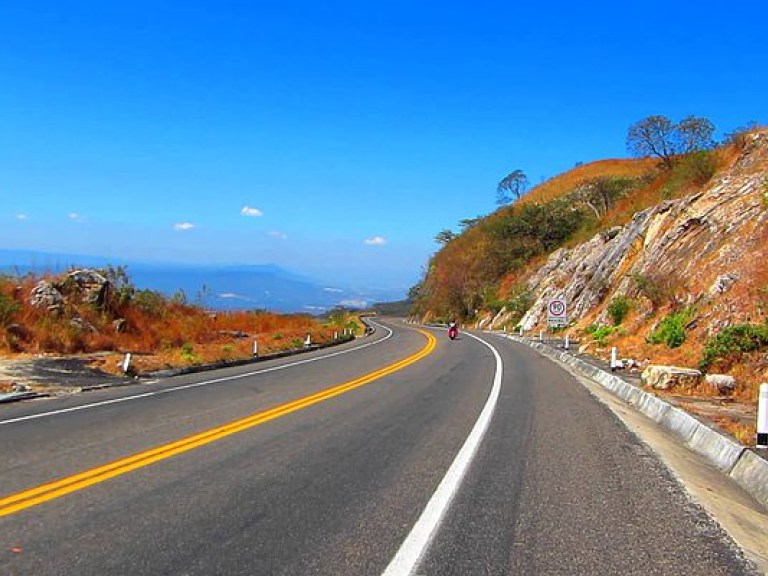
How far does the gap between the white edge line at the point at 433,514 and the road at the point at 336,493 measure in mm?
20

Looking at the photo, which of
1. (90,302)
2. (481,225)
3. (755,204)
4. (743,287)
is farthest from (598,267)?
(481,225)

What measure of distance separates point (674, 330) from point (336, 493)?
602 inches

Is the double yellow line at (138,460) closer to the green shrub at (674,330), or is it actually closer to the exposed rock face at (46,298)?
the green shrub at (674,330)

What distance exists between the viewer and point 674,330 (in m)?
19.2

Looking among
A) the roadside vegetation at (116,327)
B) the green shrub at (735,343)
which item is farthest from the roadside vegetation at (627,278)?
the roadside vegetation at (116,327)

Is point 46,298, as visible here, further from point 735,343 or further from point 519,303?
point 519,303

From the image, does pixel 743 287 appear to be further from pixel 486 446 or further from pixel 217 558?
pixel 217 558

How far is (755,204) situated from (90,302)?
22.6 m

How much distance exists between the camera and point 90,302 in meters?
23.5

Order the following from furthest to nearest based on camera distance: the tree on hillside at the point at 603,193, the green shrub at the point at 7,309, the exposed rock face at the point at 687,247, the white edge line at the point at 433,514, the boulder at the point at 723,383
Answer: the tree on hillside at the point at 603,193 < the exposed rock face at the point at 687,247 < the green shrub at the point at 7,309 < the boulder at the point at 723,383 < the white edge line at the point at 433,514

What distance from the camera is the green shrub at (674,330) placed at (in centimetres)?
1894

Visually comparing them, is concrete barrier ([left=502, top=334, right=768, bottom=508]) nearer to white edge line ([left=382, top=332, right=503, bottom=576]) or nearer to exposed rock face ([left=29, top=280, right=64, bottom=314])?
white edge line ([left=382, top=332, right=503, bottom=576])

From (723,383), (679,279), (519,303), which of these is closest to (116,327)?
(723,383)

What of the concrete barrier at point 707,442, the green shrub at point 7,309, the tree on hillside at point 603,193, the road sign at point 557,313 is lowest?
the concrete barrier at point 707,442
